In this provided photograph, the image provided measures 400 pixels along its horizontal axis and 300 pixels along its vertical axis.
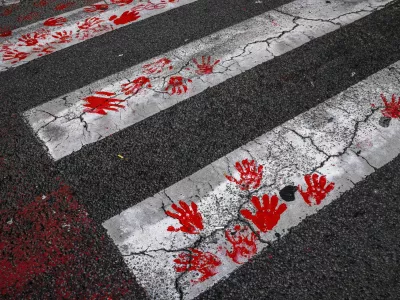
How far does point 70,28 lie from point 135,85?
1648mm

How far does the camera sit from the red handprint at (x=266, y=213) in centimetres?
227

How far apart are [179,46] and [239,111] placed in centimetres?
132

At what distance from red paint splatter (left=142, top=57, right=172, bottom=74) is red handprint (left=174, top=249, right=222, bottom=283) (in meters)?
2.07

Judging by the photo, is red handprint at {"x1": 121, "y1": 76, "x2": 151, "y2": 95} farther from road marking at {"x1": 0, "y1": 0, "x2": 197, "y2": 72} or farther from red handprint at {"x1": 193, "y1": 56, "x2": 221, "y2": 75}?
road marking at {"x1": 0, "y1": 0, "x2": 197, "y2": 72}

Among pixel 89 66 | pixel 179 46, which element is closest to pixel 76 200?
pixel 89 66

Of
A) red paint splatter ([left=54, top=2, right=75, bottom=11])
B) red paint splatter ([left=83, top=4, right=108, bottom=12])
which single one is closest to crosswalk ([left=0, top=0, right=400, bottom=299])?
red paint splatter ([left=83, top=4, right=108, bottom=12])

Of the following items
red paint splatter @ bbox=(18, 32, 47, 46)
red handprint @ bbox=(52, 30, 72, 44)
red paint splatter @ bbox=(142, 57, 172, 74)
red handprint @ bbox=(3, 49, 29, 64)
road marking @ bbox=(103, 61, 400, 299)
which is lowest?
road marking @ bbox=(103, 61, 400, 299)

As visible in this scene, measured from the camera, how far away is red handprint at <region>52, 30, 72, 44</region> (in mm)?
4205

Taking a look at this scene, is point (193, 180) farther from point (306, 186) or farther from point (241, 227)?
point (306, 186)

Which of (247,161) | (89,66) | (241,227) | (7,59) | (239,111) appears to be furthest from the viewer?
(7,59)

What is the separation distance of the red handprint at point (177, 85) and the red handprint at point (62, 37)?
158cm

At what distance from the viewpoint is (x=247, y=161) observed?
2670 millimetres

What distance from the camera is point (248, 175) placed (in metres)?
2.57


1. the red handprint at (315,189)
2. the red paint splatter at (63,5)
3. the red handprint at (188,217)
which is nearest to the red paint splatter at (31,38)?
the red paint splatter at (63,5)
